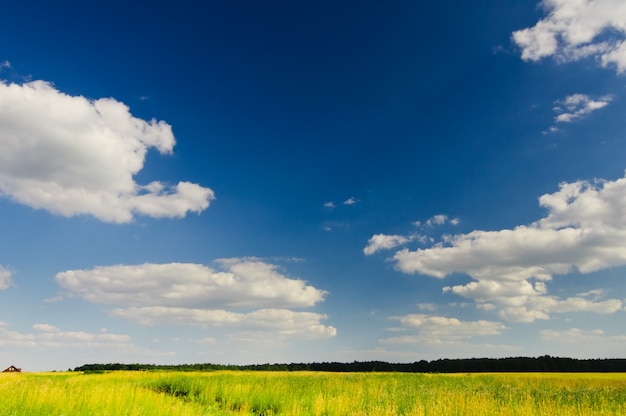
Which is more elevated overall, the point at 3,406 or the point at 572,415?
the point at 3,406

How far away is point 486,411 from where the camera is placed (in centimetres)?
1420

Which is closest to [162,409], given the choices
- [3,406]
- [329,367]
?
[3,406]

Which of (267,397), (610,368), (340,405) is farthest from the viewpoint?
(610,368)

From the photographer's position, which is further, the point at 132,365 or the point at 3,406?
the point at 132,365

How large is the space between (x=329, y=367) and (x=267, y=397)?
98.4 meters

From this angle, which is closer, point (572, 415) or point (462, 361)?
point (572, 415)

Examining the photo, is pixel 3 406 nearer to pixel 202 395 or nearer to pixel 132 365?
pixel 202 395

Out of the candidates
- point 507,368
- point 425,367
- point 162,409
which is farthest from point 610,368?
point 162,409

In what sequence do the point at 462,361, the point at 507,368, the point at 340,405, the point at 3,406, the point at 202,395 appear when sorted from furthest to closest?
1. the point at 462,361
2. the point at 507,368
3. the point at 202,395
4. the point at 340,405
5. the point at 3,406

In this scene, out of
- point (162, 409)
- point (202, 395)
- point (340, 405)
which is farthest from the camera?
point (202, 395)

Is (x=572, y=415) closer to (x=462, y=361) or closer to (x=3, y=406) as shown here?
(x=3, y=406)

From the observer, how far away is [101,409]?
10469 mm

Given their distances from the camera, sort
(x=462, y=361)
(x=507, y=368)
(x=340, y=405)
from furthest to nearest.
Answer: (x=462, y=361) → (x=507, y=368) → (x=340, y=405)

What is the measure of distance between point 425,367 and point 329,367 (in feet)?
82.9
